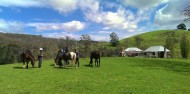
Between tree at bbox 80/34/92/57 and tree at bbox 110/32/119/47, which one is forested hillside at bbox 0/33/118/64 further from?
tree at bbox 110/32/119/47

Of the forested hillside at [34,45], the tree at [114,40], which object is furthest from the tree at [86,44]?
the tree at [114,40]

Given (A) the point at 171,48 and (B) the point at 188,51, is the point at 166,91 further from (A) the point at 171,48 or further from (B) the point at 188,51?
(A) the point at 171,48

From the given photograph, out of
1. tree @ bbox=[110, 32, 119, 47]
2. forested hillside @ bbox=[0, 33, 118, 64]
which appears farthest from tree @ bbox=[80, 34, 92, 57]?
tree @ bbox=[110, 32, 119, 47]

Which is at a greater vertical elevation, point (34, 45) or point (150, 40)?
point (150, 40)

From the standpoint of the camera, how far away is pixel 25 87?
2150cm

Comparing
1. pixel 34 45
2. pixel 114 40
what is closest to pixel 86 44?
pixel 34 45

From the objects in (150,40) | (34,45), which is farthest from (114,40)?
(34,45)

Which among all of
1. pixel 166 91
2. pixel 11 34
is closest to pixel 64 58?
pixel 166 91

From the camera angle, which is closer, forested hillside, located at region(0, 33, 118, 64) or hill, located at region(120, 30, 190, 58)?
forested hillside, located at region(0, 33, 118, 64)

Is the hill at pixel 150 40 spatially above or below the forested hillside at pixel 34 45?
above

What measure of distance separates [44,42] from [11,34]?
11437 mm

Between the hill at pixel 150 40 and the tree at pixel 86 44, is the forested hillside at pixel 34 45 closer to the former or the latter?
the tree at pixel 86 44

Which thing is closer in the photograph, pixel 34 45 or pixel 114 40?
pixel 34 45

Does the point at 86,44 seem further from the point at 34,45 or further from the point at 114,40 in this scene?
the point at 114,40
